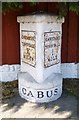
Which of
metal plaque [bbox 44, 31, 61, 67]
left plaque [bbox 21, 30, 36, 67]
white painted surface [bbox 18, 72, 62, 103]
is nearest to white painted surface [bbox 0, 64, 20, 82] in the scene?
left plaque [bbox 21, 30, 36, 67]

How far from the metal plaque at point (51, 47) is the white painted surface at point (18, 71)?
0.81m

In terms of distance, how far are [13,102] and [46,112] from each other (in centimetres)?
62

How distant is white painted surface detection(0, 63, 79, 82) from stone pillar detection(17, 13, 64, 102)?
69 centimetres

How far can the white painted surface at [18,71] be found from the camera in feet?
16.6

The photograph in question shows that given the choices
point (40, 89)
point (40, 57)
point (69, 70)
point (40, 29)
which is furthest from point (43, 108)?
point (69, 70)

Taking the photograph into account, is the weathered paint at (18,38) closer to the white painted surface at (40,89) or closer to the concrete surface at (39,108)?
the white painted surface at (40,89)

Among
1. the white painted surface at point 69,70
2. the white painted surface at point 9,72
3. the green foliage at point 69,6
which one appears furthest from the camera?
the white painted surface at point 69,70

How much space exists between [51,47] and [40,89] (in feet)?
2.25

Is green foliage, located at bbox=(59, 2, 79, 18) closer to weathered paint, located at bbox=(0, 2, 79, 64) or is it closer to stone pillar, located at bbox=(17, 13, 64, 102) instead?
stone pillar, located at bbox=(17, 13, 64, 102)

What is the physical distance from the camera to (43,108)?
398 centimetres

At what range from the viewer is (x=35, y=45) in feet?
13.6

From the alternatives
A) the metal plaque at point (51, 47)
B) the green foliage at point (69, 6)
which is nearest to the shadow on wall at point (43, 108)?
the metal plaque at point (51, 47)

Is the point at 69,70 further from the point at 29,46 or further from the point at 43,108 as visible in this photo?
the point at 43,108

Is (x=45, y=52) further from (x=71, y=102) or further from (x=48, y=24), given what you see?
(x=71, y=102)
